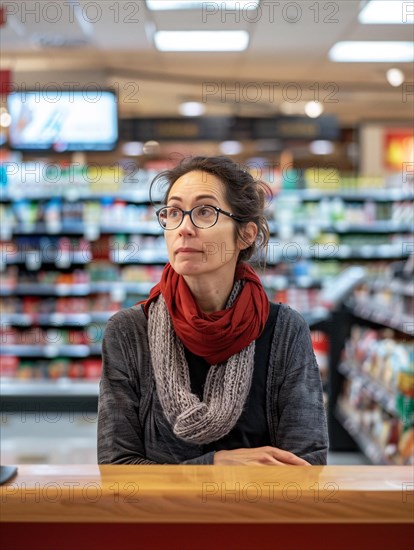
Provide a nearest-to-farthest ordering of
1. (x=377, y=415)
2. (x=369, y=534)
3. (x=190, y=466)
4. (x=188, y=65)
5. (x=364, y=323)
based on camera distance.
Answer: (x=369, y=534), (x=190, y=466), (x=377, y=415), (x=364, y=323), (x=188, y=65)

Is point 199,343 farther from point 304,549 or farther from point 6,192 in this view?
point 6,192

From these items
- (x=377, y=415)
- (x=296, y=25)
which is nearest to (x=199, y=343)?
(x=377, y=415)

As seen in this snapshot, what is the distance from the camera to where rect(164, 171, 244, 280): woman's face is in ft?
5.23

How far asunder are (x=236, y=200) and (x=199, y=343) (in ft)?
1.14

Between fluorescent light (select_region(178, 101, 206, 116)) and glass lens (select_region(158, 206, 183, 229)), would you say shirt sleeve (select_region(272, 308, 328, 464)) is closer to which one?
glass lens (select_region(158, 206, 183, 229))

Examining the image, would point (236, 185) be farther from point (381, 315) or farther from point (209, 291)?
point (381, 315)

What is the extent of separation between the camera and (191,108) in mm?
10734

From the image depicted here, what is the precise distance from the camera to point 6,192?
319 inches

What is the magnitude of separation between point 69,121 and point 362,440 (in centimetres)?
370

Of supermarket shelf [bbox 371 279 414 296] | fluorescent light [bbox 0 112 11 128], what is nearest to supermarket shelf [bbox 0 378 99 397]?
supermarket shelf [bbox 371 279 414 296]

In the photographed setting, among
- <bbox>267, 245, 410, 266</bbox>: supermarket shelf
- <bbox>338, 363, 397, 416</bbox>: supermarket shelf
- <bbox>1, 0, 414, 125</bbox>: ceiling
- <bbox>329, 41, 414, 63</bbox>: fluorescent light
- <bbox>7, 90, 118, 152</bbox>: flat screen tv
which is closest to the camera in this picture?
<bbox>338, 363, 397, 416</bbox>: supermarket shelf

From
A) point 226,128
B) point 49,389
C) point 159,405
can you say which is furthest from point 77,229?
point 159,405

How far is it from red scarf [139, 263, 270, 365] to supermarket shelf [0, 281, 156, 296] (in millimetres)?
6443

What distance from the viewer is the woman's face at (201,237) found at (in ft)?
5.23
